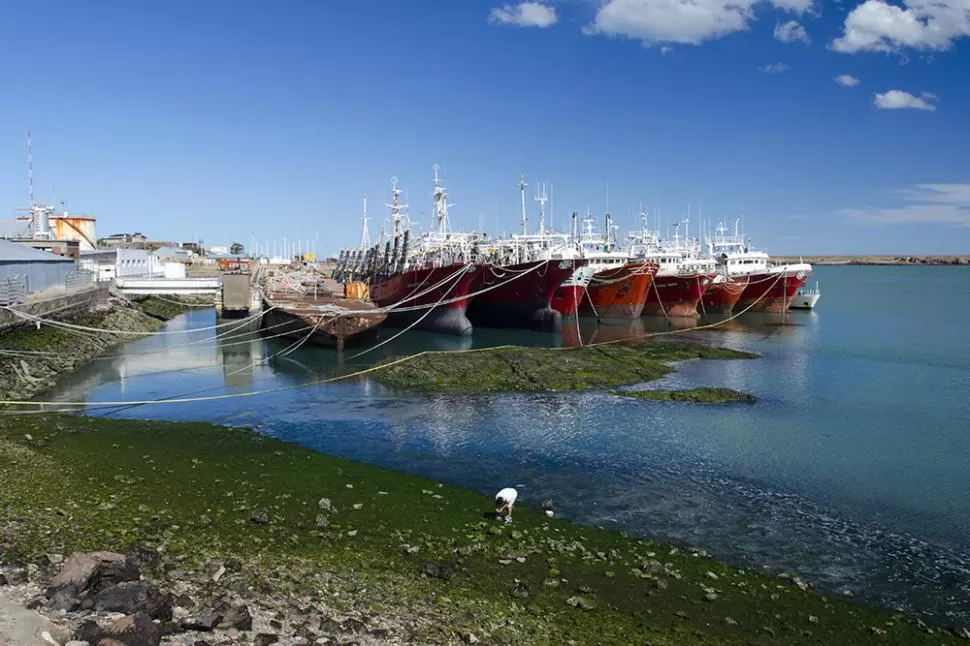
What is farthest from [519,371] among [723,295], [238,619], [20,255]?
[723,295]

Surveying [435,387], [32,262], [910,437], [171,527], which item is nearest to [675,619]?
[171,527]

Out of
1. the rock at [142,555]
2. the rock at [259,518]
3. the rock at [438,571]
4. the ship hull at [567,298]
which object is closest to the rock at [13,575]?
the rock at [142,555]

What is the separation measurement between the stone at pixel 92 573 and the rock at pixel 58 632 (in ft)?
3.23

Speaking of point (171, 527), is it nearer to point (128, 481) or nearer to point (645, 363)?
point (128, 481)

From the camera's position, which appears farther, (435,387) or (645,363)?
(645,363)

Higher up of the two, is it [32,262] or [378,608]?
[32,262]

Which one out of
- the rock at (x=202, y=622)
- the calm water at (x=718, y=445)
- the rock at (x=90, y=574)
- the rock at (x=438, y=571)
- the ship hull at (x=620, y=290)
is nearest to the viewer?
the rock at (x=202, y=622)

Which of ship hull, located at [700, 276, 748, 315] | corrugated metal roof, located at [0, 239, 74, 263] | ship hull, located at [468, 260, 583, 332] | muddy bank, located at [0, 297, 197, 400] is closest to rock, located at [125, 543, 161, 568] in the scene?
muddy bank, located at [0, 297, 197, 400]

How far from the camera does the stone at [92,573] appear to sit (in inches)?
332

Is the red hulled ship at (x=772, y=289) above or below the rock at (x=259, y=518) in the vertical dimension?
above

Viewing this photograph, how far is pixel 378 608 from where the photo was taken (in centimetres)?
914

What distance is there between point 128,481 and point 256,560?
16.8 feet

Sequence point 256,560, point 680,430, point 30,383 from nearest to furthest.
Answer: point 256,560
point 680,430
point 30,383

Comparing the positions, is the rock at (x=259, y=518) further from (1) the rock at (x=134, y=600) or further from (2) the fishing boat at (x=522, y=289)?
(2) the fishing boat at (x=522, y=289)
